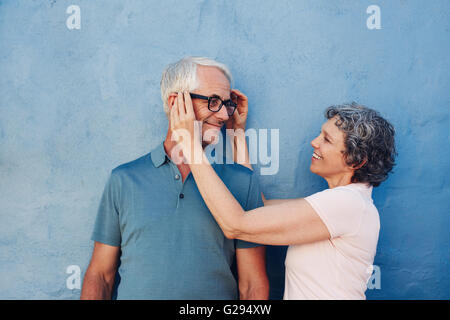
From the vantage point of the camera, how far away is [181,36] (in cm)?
203

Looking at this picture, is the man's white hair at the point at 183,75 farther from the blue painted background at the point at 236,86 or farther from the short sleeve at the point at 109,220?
the short sleeve at the point at 109,220

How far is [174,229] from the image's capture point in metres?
1.62

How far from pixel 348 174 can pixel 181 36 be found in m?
1.25

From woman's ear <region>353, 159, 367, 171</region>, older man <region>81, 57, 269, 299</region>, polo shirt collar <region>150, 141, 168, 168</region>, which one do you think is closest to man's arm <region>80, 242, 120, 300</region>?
older man <region>81, 57, 269, 299</region>

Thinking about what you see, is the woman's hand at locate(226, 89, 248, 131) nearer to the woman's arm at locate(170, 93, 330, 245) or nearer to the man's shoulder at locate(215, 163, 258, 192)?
the man's shoulder at locate(215, 163, 258, 192)

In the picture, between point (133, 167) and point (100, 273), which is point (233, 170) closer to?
point (133, 167)

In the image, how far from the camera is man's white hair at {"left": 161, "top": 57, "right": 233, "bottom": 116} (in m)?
1.69

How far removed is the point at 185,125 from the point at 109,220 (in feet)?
2.08

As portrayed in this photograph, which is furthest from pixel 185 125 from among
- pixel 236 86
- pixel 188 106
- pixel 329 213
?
pixel 329 213

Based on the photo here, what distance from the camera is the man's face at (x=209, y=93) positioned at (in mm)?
1682

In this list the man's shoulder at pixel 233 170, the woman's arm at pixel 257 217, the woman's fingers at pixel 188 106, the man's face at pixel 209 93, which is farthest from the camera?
the man's shoulder at pixel 233 170

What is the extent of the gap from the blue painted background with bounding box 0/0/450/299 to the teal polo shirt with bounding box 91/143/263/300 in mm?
355

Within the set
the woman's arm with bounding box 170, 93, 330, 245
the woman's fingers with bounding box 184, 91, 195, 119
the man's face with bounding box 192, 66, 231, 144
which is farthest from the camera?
the man's face with bounding box 192, 66, 231, 144

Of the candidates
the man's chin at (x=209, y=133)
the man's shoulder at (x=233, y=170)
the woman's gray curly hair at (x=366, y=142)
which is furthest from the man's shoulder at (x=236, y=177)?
the woman's gray curly hair at (x=366, y=142)
